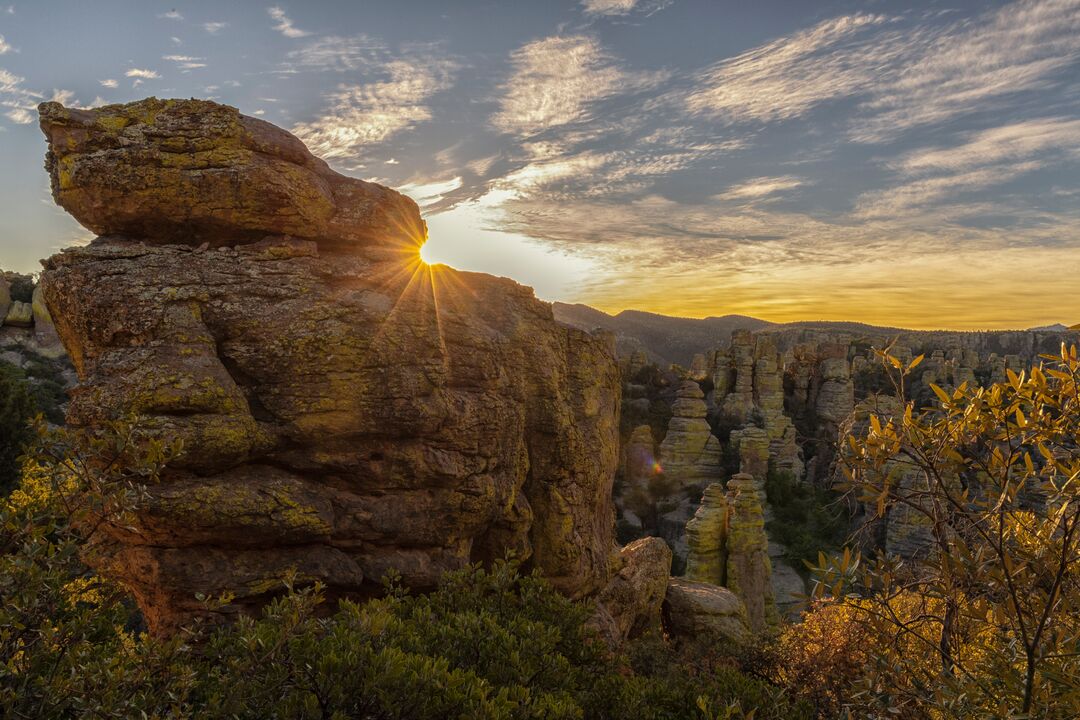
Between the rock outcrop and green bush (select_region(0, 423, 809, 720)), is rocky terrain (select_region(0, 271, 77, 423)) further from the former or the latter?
the rock outcrop

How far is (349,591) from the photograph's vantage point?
998 centimetres

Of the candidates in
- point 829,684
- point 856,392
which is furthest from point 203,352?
point 856,392

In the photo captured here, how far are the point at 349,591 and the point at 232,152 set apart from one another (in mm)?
8219

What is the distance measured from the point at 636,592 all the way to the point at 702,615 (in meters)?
3.59

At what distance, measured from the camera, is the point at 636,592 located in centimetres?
1728

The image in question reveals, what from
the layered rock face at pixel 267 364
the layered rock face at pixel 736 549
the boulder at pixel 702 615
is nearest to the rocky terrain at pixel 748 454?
the layered rock face at pixel 736 549

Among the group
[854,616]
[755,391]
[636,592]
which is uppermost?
[854,616]

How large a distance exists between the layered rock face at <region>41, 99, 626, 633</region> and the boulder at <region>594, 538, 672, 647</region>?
495 cm

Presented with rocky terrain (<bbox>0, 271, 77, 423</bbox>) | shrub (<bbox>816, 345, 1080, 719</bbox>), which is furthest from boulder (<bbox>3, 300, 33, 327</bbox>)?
shrub (<bbox>816, 345, 1080, 719</bbox>)

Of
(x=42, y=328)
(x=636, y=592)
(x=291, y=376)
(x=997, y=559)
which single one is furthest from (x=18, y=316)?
(x=997, y=559)

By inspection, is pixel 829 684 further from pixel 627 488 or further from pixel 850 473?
pixel 627 488

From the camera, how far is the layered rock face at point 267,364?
896 centimetres

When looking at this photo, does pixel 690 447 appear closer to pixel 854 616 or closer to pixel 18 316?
pixel 854 616

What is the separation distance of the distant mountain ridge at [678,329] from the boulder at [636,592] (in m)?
92.7
